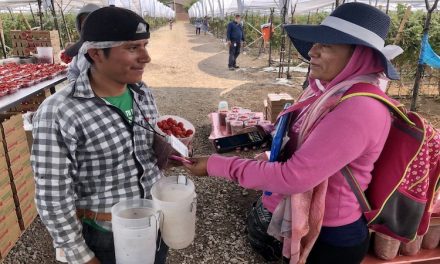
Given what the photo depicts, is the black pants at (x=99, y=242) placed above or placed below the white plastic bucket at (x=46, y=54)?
below

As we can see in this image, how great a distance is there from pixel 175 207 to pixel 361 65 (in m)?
1.05

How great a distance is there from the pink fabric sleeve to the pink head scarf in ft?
0.59

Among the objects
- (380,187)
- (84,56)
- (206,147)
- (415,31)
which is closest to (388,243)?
(380,187)

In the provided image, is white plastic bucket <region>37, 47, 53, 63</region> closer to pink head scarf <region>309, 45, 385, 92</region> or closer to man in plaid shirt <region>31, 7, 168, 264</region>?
man in plaid shirt <region>31, 7, 168, 264</region>

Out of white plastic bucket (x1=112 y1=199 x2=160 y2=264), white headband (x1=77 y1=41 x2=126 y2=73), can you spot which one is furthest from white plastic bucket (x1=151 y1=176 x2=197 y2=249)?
white headband (x1=77 y1=41 x2=126 y2=73)

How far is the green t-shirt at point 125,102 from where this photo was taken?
5.17 ft

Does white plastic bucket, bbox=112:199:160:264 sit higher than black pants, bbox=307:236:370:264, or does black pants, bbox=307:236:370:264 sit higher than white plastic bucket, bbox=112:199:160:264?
white plastic bucket, bbox=112:199:160:264

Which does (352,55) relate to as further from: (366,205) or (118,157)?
(118,157)

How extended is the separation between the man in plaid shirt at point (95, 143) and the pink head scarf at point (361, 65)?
92cm

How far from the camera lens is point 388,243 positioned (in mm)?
2699

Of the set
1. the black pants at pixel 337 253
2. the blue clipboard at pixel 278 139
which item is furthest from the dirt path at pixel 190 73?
the black pants at pixel 337 253

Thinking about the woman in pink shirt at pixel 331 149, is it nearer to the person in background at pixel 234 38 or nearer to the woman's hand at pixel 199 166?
the woman's hand at pixel 199 166

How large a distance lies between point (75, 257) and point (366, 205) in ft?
4.55

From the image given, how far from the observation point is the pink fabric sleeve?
1.35 metres
